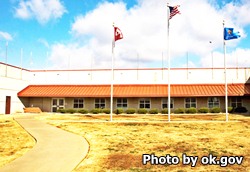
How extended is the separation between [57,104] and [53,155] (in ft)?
87.0

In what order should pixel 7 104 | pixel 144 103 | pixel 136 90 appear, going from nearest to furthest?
pixel 7 104
pixel 136 90
pixel 144 103

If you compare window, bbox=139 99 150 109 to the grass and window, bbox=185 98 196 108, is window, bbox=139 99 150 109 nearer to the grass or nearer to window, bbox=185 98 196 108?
window, bbox=185 98 196 108

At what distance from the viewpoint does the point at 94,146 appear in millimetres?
11867

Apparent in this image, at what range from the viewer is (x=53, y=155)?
9953mm

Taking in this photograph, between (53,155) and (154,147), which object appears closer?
(53,155)

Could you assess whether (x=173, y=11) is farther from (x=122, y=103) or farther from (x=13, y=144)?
(x=122, y=103)

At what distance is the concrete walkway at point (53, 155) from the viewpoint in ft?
27.5

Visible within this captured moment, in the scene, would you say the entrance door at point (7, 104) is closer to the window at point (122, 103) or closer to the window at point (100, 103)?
the window at point (100, 103)

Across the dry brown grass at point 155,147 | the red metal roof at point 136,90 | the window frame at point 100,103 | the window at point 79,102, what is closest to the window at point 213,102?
the red metal roof at point 136,90

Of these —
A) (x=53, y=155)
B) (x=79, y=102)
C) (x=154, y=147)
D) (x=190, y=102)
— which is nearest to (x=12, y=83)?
(x=79, y=102)

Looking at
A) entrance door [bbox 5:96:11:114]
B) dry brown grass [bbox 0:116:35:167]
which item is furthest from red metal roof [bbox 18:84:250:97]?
dry brown grass [bbox 0:116:35:167]

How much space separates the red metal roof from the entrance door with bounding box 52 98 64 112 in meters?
1.38

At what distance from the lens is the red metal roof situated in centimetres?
3231

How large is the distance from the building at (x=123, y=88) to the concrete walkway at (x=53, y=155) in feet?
66.3
